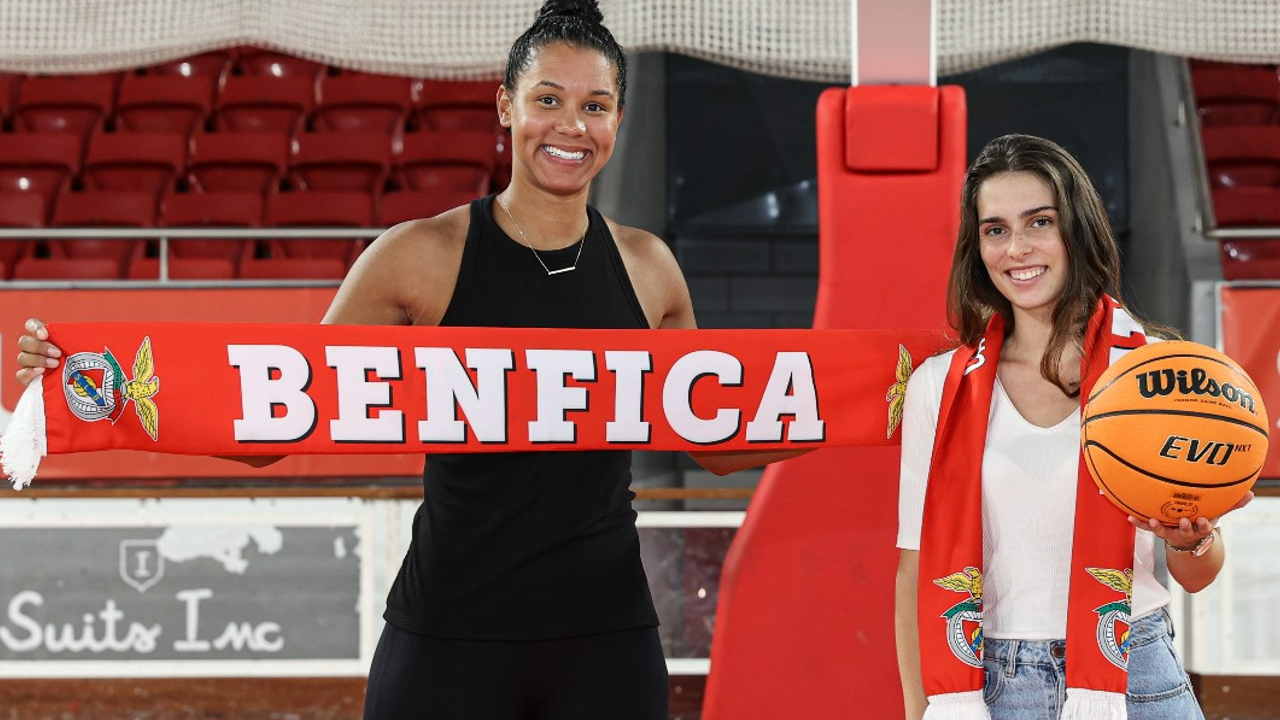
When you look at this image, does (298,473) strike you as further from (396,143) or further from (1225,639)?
(1225,639)

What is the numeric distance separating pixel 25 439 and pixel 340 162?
4872mm

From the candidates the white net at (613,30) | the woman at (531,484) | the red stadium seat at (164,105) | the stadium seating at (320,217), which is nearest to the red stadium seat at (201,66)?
the red stadium seat at (164,105)

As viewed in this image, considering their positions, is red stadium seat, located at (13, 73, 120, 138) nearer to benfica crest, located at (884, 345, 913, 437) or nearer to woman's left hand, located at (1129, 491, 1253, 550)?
benfica crest, located at (884, 345, 913, 437)

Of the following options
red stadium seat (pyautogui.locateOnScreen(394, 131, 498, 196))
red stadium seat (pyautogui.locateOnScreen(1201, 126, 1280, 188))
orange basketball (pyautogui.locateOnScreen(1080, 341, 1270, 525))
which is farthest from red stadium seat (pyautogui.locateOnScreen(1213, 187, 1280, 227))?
orange basketball (pyautogui.locateOnScreen(1080, 341, 1270, 525))

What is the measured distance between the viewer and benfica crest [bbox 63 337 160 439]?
7.48 feet

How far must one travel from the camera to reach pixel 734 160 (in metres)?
7.41

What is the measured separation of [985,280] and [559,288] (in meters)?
0.64

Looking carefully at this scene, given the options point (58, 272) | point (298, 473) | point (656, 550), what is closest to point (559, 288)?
point (656, 550)

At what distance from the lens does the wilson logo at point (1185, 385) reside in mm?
1806

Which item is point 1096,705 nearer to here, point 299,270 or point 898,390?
point 898,390

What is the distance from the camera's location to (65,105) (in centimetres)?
741

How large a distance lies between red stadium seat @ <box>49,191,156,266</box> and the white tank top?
5515 millimetres

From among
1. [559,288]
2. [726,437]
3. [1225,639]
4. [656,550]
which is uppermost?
[559,288]

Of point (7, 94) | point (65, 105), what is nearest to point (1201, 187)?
point (65, 105)
